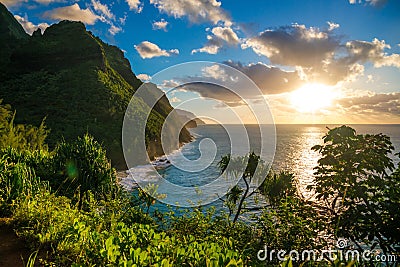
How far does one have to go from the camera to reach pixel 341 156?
4656 mm

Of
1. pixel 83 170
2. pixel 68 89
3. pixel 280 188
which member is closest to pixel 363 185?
pixel 280 188

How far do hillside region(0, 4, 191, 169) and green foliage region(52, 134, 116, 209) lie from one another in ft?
115

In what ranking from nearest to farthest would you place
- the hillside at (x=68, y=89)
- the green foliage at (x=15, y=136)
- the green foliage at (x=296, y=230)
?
1. the green foliage at (x=296, y=230)
2. the green foliage at (x=15, y=136)
3. the hillside at (x=68, y=89)

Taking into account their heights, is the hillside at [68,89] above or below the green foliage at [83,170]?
above

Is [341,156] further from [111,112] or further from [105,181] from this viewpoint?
[111,112]

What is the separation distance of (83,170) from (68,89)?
57415 millimetres

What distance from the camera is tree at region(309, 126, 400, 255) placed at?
155 inches

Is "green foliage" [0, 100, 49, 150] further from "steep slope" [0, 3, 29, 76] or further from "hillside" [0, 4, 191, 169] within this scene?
"steep slope" [0, 3, 29, 76]

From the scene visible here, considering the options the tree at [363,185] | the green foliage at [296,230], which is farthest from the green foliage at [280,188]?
the tree at [363,185]

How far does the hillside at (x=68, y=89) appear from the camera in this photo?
4894cm

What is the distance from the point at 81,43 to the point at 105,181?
258 feet

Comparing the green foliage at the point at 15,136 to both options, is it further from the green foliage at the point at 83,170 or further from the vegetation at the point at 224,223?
the vegetation at the point at 224,223

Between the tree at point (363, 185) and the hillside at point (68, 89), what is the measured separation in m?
41.5

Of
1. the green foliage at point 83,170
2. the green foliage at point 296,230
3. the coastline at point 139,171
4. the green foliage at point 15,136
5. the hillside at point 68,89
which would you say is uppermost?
the hillside at point 68,89
